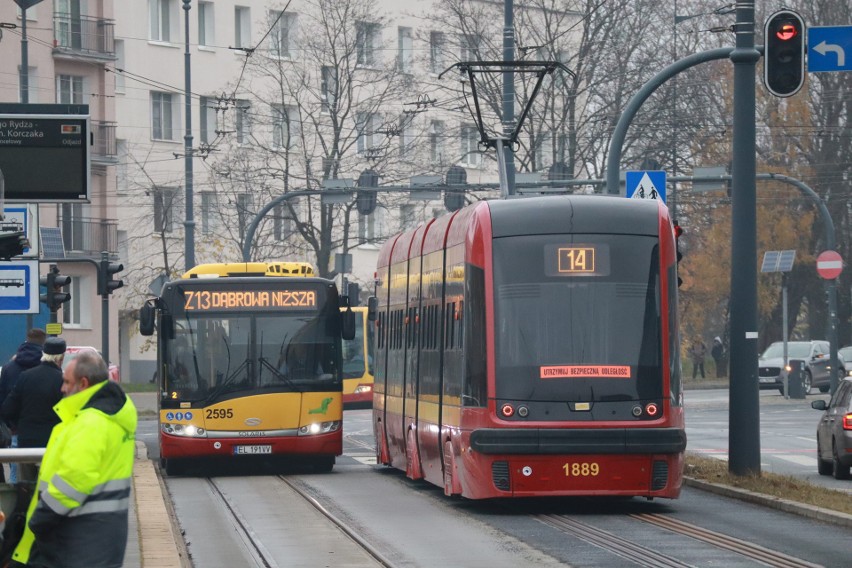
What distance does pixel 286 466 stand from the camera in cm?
2691

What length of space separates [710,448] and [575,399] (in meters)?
12.5

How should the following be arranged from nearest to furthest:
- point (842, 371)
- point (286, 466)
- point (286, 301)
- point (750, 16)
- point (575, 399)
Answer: point (575, 399)
point (750, 16)
point (286, 301)
point (286, 466)
point (842, 371)

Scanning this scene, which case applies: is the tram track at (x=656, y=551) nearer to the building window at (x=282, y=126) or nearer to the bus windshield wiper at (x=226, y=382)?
the bus windshield wiper at (x=226, y=382)

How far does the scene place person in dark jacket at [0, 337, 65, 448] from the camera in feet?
51.9

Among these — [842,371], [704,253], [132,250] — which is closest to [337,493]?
[842,371]

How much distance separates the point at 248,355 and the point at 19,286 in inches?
157

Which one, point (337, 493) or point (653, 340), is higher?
Answer: point (653, 340)

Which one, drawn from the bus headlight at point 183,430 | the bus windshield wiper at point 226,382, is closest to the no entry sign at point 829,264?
the bus windshield wiper at point 226,382

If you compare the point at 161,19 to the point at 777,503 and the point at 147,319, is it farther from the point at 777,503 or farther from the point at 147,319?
the point at 777,503

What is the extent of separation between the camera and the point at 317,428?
24.1 m

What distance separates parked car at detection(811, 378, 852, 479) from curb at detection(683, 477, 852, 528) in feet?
10.9

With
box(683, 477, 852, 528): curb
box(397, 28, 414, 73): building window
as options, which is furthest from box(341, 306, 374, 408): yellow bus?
box(683, 477, 852, 528): curb

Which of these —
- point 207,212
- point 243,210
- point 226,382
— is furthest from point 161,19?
point 226,382

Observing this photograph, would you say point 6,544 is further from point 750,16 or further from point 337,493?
point 750,16
